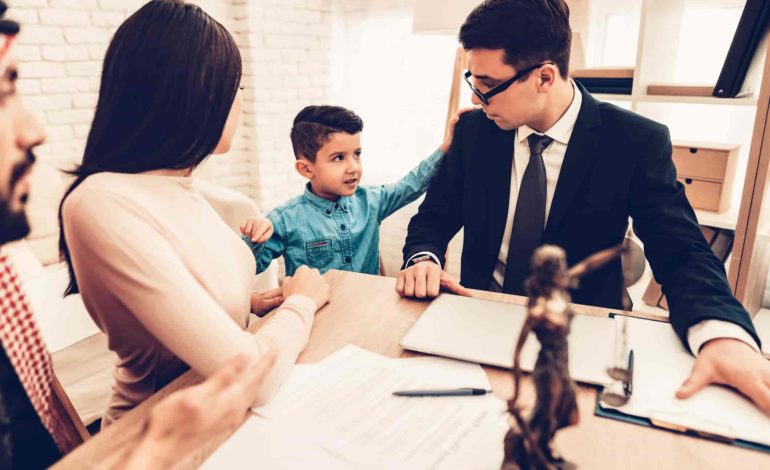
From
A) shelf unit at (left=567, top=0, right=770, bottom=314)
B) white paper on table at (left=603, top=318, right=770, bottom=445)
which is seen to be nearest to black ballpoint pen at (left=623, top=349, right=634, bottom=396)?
white paper on table at (left=603, top=318, right=770, bottom=445)

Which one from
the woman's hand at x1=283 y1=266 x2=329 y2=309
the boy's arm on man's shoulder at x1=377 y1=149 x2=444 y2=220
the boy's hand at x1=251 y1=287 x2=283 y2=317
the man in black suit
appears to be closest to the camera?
the woman's hand at x1=283 y1=266 x2=329 y2=309

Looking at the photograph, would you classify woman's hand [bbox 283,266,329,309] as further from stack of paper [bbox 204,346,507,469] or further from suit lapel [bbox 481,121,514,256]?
suit lapel [bbox 481,121,514,256]

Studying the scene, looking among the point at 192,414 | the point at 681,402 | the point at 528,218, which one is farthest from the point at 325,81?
the point at 192,414

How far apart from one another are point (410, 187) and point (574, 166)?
26.4 inches

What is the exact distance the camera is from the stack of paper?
2.20 feet

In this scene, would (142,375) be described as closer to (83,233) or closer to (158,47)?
(83,233)

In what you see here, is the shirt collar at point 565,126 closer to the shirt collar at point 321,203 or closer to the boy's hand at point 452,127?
the boy's hand at point 452,127

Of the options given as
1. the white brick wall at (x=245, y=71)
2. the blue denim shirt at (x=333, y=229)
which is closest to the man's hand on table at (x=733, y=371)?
the blue denim shirt at (x=333, y=229)

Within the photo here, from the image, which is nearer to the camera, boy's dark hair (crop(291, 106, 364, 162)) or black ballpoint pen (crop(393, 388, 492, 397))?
black ballpoint pen (crop(393, 388, 492, 397))

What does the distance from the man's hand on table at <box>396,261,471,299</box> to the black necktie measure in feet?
1.14

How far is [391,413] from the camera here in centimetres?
76

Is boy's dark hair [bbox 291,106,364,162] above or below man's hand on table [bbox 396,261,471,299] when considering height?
above

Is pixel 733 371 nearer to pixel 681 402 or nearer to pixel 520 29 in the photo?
pixel 681 402

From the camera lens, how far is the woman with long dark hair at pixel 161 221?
31.0 inches
